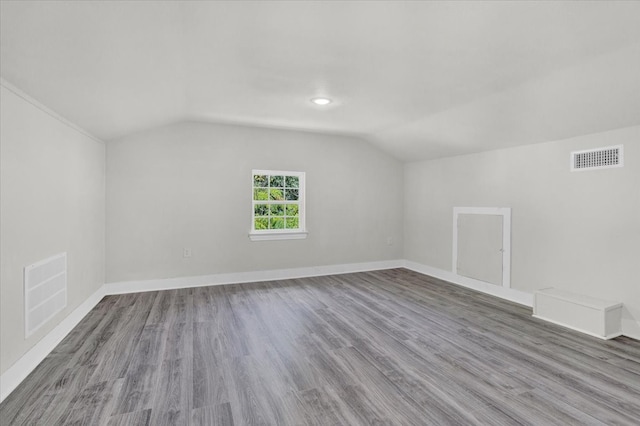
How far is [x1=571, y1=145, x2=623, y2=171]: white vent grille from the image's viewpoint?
3193 millimetres

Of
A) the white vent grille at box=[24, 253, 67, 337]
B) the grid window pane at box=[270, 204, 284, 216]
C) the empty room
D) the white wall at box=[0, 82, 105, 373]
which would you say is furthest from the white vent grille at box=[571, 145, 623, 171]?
the white vent grille at box=[24, 253, 67, 337]

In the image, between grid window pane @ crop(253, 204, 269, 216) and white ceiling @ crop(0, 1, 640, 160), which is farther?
grid window pane @ crop(253, 204, 269, 216)

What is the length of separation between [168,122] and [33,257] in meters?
2.58

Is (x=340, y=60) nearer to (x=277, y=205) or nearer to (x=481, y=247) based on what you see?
(x=277, y=205)

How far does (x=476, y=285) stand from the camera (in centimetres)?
473

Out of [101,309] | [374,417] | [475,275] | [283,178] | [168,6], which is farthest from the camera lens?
[283,178]

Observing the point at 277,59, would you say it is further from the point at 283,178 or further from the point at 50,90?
the point at 283,178

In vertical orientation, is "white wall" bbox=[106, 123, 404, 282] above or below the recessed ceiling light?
below

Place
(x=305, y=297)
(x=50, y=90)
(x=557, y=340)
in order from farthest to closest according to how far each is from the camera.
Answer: (x=305, y=297) → (x=557, y=340) → (x=50, y=90)

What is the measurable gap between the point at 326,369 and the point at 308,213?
3.26 metres

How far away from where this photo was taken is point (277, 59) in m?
2.54

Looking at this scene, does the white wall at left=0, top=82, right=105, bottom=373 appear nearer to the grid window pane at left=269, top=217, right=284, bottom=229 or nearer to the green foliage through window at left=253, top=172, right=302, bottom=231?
the green foliage through window at left=253, top=172, right=302, bottom=231

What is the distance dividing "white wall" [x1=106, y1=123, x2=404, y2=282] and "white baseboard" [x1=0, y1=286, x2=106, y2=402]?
3.57 ft

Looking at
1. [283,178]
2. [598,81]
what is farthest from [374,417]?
[283,178]
